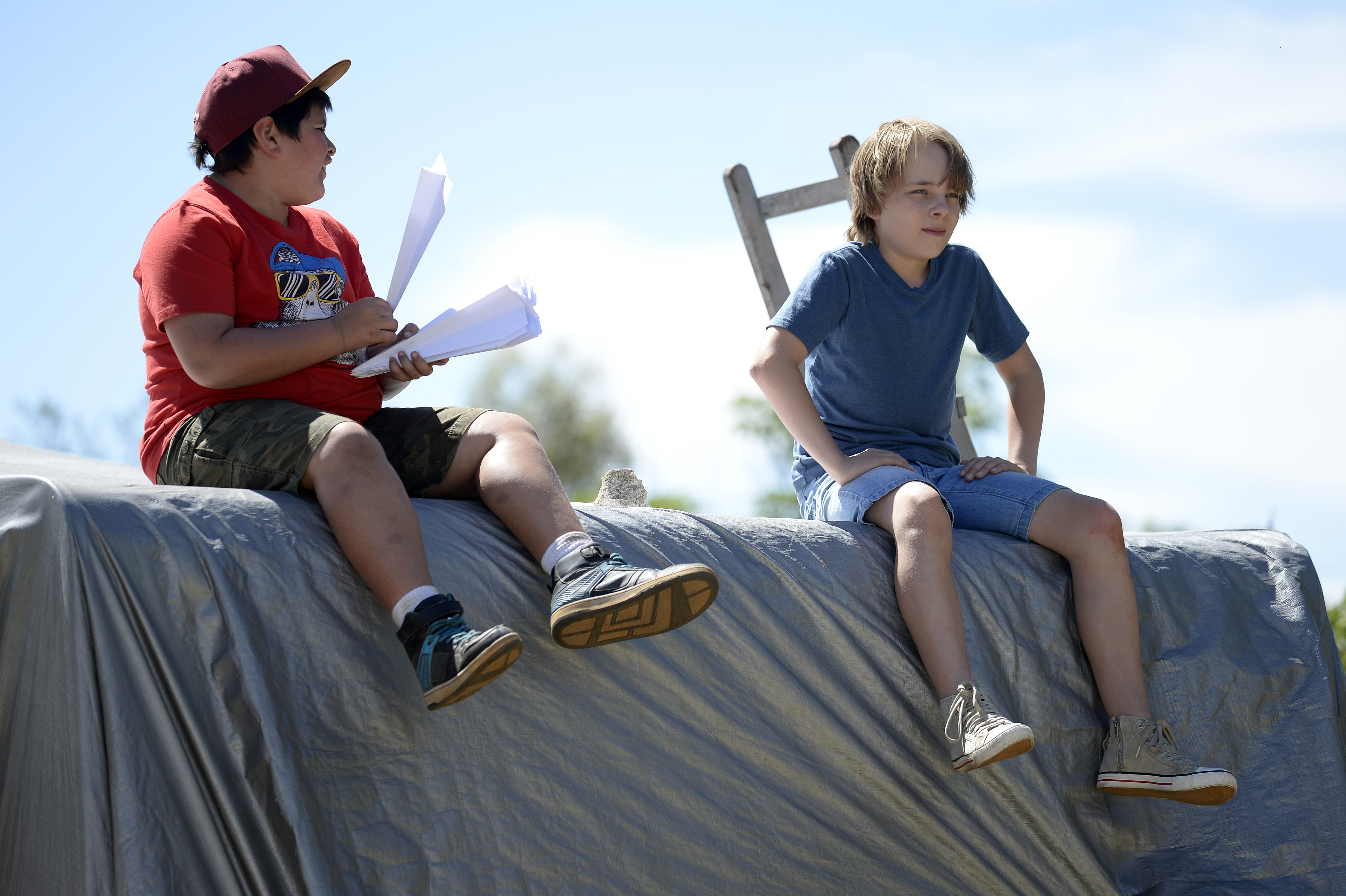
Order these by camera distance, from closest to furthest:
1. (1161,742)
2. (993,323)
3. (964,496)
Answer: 1. (1161,742)
2. (964,496)
3. (993,323)

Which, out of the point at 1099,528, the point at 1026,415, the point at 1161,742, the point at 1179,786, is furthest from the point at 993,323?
the point at 1179,786

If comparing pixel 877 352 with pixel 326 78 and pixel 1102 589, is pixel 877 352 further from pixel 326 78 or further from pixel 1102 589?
pixel 326 78

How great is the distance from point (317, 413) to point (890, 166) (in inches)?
53.8

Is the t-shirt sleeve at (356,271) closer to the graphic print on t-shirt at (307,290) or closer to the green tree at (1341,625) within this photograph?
the graphic print on t-shirt at (307,290)

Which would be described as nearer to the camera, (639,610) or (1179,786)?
(639,610)

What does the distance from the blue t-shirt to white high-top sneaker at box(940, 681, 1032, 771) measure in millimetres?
662

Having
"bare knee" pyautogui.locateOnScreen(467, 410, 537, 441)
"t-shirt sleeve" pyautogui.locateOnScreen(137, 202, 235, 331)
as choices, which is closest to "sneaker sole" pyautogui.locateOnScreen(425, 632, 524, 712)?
"bare knee" pyautogui.locateOnScreen(467, 410, 537, 441)

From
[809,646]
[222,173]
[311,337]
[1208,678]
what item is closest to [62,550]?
[311,337]

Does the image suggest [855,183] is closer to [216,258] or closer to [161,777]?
[216,258]

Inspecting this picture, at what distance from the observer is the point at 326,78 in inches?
72.2

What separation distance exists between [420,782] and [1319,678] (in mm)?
1938

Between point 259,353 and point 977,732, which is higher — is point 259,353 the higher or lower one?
the higher one

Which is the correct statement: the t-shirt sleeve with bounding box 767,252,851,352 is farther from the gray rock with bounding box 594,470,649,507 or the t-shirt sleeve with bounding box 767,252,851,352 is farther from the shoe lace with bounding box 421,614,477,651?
the shoe lace with bounding box 421,614,477,651

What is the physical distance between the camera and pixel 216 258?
1657 mm
